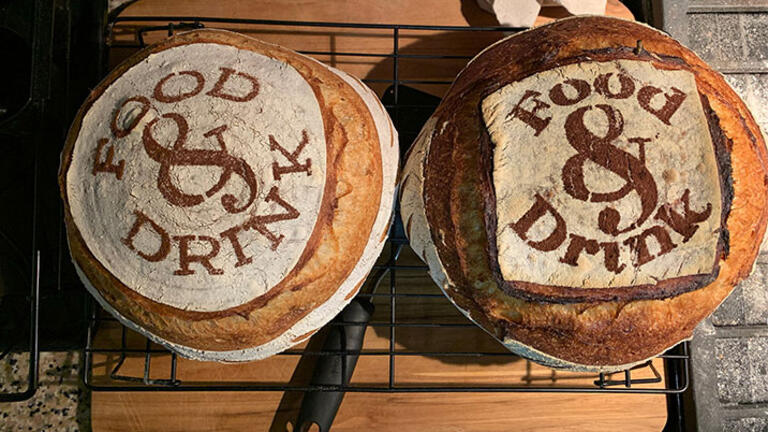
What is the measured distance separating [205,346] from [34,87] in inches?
26.2

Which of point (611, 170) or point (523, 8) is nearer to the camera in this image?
point (611, 170)

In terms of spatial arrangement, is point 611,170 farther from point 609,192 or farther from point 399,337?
point 399,337

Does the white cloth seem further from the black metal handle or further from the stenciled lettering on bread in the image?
the black metal handle

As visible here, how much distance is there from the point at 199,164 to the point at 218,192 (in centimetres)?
5

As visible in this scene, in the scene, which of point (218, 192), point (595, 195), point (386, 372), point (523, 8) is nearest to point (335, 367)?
point (386, 372)

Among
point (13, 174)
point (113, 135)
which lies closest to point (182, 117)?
point (113, 135)

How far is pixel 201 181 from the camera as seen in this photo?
2.47ft

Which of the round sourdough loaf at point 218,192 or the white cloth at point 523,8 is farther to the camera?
the white cloth at point 523,8

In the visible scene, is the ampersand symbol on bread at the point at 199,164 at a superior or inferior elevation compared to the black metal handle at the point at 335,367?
superior

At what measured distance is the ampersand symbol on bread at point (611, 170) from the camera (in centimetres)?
77

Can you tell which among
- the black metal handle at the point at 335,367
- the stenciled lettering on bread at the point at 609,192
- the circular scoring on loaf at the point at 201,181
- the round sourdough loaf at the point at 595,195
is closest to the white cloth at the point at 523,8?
the round sourdough loaf at the point at 595,195

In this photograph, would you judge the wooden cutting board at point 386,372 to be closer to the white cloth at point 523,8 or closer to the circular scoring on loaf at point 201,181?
the white cloth at point 523,8

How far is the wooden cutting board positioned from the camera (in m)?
1.24

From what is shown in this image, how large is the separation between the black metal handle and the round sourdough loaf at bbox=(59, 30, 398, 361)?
0.27m
